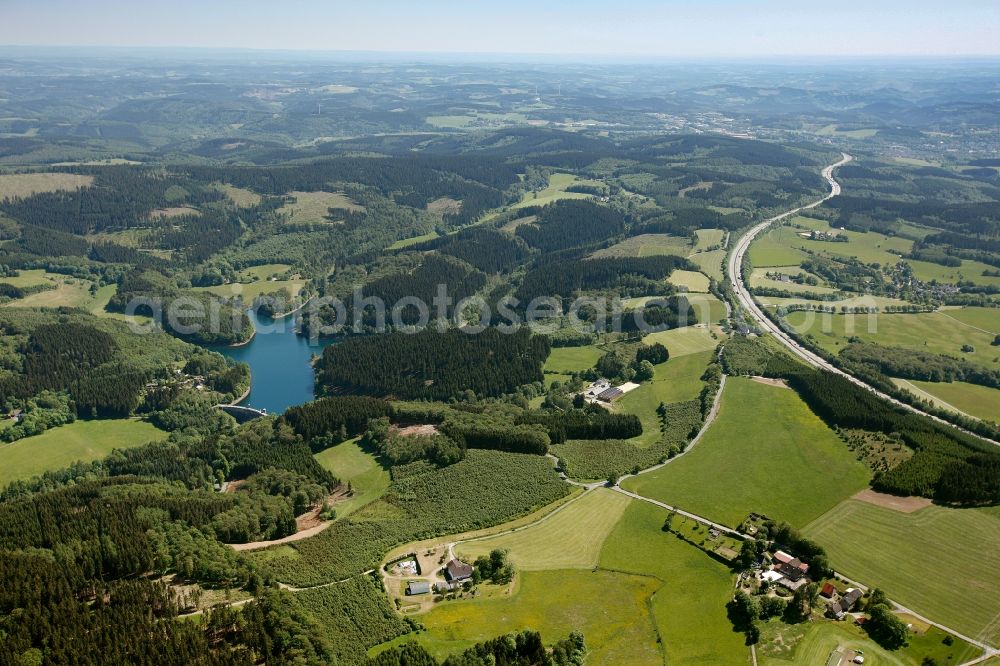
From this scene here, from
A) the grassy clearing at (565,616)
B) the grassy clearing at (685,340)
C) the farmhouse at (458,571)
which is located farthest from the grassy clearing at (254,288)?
the grassy clearing at (565,616)

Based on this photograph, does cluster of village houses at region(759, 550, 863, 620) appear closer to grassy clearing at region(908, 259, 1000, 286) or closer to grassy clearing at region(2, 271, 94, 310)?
grassy clearing at region(908, 259, 1000, 286)

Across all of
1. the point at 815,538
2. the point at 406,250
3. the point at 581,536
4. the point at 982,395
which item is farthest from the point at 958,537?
the point at 406,250

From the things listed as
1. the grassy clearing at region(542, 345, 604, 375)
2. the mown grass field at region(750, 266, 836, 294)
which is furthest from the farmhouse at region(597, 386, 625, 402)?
the mown grass field at region(750, 266, 836, 294)

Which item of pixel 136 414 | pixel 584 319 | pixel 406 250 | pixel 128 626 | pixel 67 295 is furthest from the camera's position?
pixel 406 250

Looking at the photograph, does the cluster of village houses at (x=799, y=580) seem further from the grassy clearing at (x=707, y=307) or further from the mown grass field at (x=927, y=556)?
the grassy clearing at (x=707, y=307)

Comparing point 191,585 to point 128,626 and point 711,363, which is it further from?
point 711,363

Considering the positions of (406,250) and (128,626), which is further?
(406,250)
